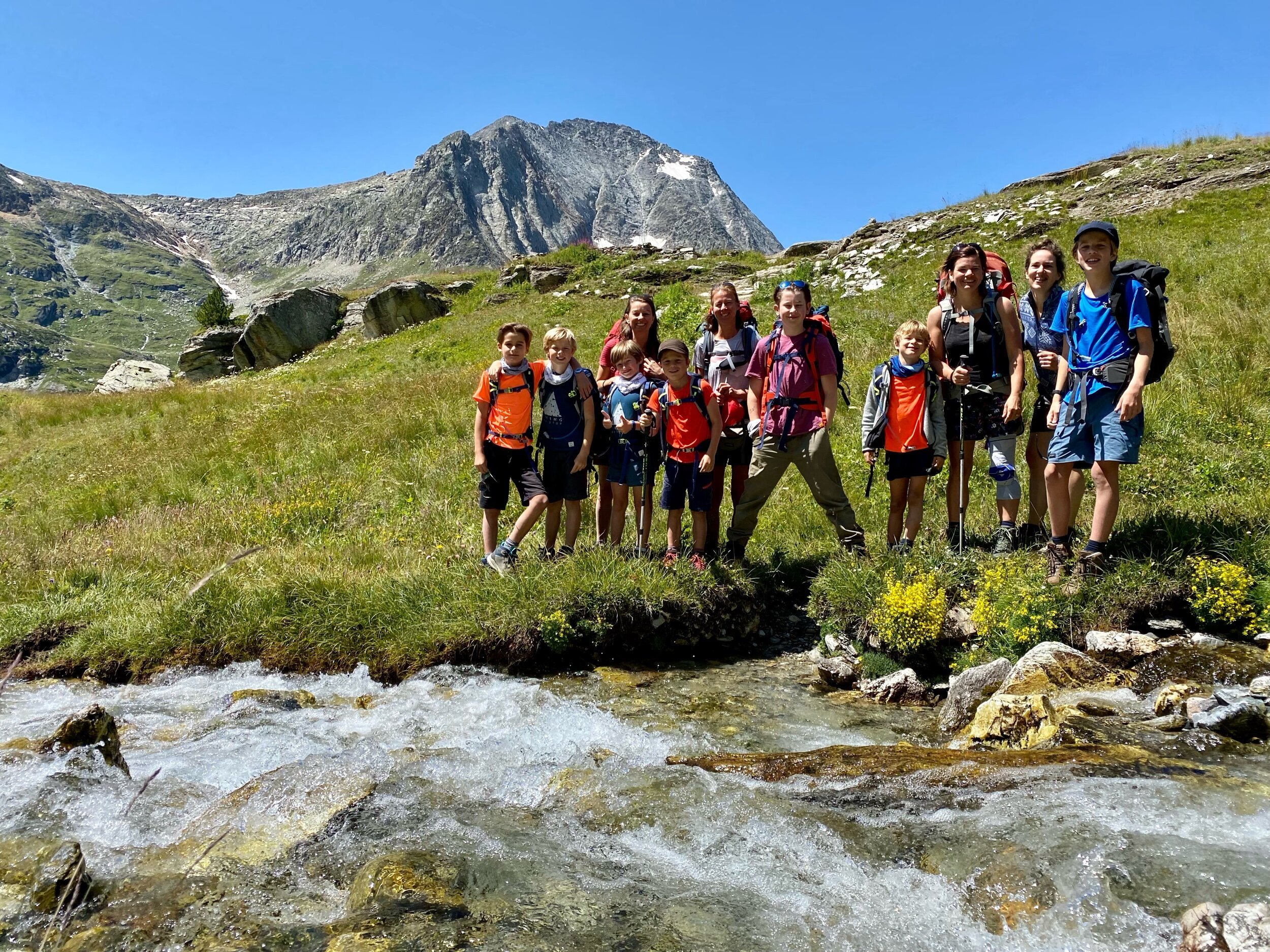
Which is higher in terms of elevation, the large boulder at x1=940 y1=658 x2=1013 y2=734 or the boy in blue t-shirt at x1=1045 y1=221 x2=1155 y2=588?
the boy in blue t-shirt at x1=1045 y1=221 x2=1155 y2=588

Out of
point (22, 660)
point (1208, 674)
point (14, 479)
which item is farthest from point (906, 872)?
point (14, 479)

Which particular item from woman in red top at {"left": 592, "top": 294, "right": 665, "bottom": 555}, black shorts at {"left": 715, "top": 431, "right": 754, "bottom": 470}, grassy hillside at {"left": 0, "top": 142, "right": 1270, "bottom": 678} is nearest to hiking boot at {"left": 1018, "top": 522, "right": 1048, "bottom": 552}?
grassy hillside at {"left": 0, "top": 142, "right": 1270, "bottom": 678}

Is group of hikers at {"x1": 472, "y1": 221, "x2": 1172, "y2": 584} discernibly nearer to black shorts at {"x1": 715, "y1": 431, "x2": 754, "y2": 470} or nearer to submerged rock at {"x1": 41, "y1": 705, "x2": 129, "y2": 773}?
black shorts at {"x1": 715, "y1": 431, "x2": 754, "y2": 470}

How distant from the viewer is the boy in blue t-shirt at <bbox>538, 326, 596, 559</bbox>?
23.0 feet

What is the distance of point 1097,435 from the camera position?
526 centimetres

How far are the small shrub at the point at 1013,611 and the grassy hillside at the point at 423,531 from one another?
15 cm

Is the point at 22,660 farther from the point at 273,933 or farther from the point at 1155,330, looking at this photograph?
the point at 1155,330

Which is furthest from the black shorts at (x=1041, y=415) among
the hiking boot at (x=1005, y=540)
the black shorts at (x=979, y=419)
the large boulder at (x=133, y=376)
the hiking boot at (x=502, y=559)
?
the large boulder at (x=133, y=376)

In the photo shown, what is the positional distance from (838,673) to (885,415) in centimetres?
238

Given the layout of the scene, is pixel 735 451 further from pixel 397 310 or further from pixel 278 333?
pixel 278 333

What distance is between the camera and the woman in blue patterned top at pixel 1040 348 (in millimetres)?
6301

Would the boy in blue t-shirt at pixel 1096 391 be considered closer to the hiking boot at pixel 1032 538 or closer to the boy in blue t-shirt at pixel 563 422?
the hiking boot at pixel 1032 538

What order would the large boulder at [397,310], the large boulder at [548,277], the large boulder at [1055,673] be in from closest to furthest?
the large boulder at [1055,673] → the large boulder at [548,277] → the large boulder at [397,310]

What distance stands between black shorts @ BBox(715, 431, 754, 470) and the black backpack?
3.14 metres
